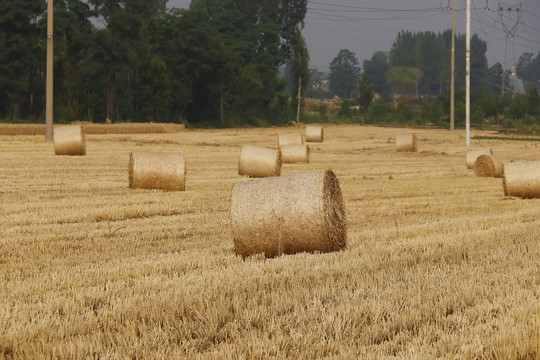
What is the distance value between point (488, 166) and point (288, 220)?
38.3ft

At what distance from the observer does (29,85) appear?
41.0 meters

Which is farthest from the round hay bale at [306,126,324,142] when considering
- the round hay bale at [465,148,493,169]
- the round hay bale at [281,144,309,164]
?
the round hay bale at [465,148,493,169]

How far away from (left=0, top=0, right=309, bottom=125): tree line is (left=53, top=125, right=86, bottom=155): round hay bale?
2054 cm

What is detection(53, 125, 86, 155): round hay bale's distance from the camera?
20.6 m

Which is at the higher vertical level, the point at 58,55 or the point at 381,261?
the point at 58,55

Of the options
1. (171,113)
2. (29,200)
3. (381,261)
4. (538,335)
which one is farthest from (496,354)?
(171,113)

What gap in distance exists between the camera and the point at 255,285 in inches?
210

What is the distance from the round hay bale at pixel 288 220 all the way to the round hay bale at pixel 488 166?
11228 mm

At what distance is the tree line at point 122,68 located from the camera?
40750 mm

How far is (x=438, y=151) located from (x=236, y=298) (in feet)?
80.6

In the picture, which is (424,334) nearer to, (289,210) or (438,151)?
(289,210)

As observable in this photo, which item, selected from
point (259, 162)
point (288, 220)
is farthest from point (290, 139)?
point (288, 220)

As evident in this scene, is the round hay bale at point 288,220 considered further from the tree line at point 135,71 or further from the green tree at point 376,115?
the green tree at point 376,115

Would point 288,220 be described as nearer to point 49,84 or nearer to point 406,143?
point 406,143
